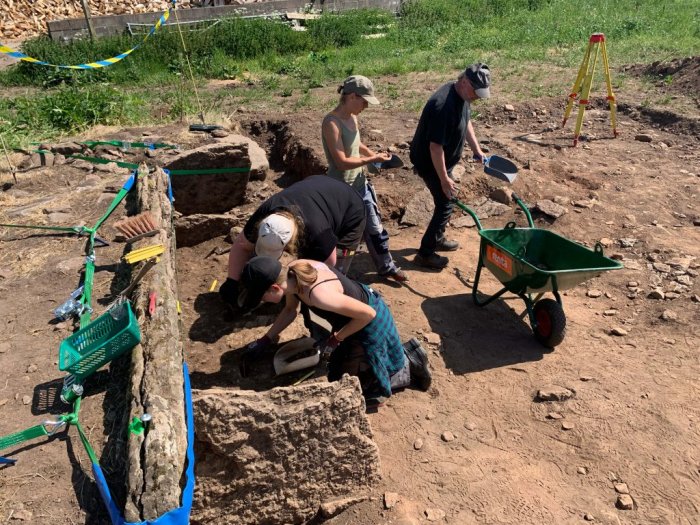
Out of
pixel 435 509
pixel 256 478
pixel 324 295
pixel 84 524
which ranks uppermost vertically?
pixel 324 295

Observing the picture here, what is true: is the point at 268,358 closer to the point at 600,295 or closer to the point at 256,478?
the point at 256,478

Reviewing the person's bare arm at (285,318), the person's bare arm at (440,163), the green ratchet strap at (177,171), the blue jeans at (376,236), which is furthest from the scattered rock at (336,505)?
the green ratchet strap at (177,171)

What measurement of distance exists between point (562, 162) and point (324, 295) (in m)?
5.51

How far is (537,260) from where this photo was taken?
487cm

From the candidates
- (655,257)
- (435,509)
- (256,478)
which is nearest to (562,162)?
(655,257)

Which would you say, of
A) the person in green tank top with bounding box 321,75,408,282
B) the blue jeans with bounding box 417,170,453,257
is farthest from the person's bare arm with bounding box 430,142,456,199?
the person in green tank top with bounding box 321,75,408,282

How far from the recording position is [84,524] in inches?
92.7

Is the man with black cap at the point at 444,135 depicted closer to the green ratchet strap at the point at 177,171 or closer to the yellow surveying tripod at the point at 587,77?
the green ratchet strap at the point at 177,171

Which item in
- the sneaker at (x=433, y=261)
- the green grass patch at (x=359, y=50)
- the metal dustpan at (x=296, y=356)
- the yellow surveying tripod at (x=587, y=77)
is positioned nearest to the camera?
the metal dustpan at (x=296, y=356)

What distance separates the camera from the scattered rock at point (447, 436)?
3.58 m

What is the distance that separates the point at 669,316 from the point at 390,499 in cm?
292

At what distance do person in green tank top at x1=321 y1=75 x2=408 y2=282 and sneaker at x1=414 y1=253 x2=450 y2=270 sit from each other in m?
0.49

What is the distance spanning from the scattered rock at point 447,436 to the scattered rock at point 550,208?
11.1 ft

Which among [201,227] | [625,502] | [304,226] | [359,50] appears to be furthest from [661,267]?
[359,50]
